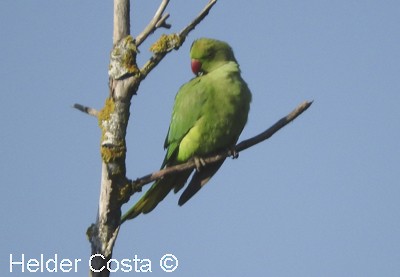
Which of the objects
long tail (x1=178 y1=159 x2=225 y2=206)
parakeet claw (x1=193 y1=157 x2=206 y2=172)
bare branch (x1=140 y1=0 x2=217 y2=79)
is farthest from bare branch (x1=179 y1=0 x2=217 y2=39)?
long tail (x1=178 y1=159 x2=225 y2=206)

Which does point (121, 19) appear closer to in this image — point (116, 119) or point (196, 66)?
point (116, 119)

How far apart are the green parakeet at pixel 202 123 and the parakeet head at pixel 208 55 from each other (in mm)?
243

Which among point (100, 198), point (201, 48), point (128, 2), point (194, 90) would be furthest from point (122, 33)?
point (201, 48)

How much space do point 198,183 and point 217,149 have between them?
14.8 inches

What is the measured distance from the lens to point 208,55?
18.5ft

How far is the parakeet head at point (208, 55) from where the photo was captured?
223 inches

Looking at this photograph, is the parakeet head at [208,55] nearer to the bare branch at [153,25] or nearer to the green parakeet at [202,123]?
the green parakeet at [202,123]

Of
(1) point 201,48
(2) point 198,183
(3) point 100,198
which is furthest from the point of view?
(1) point 201,48

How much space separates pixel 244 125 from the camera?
17.5 feet

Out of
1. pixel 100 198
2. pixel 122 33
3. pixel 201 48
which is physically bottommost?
pixel 100 198

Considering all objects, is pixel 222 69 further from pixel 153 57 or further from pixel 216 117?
pixel 153 57

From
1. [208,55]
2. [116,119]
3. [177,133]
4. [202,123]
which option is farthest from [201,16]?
[208,55]

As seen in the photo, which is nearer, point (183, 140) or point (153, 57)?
point (153, 57)

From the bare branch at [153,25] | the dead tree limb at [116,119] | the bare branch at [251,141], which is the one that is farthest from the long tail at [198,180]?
the bare branch at [153,25]
